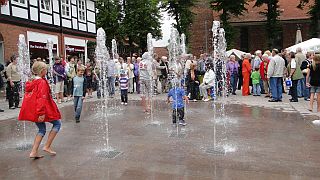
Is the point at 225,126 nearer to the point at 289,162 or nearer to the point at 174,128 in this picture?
the point at 174,128

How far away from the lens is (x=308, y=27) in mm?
41906

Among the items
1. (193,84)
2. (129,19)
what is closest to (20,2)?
(193,84)

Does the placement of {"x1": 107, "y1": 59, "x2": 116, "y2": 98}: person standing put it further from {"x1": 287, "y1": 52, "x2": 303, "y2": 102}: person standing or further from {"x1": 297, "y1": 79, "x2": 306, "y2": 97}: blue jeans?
{"x1": 297, "y1": 79, "x2": 306, "y2": 97}: blue jeans

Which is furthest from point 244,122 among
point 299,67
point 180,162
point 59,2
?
point 59,2

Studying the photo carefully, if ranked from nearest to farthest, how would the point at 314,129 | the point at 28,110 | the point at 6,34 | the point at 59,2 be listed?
1. the point at 28,110
2. the point at 314,129
3. the point at 6,34
4. the point at 59,2

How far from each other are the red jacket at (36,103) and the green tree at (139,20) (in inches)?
1604

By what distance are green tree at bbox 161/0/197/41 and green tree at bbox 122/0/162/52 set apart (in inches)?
271

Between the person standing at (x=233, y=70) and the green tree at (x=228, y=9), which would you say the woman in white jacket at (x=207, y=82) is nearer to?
the person standing at (x=233, y=70)

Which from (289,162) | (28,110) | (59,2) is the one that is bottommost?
(289,162)

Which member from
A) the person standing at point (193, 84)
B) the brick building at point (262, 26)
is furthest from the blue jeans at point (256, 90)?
the brick building at point (262, 26)

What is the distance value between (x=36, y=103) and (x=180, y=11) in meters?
34.3

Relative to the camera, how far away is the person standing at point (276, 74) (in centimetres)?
1394

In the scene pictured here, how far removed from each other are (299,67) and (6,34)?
16.6 metres

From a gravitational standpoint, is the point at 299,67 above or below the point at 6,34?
below
